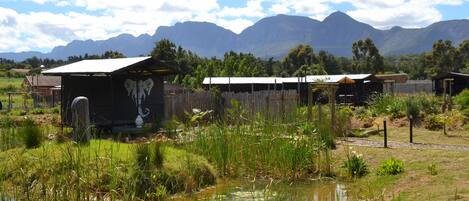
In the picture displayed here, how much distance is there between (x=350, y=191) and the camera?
912 cm

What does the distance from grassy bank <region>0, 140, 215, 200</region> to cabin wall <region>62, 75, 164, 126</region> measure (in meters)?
7.94

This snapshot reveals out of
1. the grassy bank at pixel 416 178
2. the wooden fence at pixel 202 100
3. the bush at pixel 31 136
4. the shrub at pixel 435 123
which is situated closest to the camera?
the grassy bank at pixel 416 178

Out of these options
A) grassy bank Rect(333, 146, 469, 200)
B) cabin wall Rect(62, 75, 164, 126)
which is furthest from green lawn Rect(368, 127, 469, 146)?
cabin wall Rect(62, 75, 164, 126)

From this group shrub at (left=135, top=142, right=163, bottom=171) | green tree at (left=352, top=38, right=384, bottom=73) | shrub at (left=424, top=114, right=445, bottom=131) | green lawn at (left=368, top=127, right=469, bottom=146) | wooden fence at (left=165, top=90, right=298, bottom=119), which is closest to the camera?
shrub at (left=135, top=142, right=163, bottom=171)

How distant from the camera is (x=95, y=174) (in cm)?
833

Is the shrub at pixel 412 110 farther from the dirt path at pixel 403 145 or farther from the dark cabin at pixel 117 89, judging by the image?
the dark cabin at pixel 117 89

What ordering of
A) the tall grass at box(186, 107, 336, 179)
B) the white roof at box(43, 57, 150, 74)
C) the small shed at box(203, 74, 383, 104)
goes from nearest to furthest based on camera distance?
1. the tall grass at box(186, 107, 336, 179)
2. the white roof at box(43, 57, 150, 74)
3. the small shed at box(203, 74, 383, 104)

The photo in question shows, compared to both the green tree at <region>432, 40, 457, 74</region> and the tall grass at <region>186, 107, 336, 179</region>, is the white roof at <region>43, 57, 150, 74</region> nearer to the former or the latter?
the tall grass at <region>186, 107, 336, 179</region>

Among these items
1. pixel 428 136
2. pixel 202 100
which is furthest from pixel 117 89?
pixel 428 136

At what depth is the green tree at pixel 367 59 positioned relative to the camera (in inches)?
2670

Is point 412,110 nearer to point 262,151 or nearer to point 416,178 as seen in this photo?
point 416,178

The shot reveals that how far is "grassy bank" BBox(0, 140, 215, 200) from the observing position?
643 centimetres

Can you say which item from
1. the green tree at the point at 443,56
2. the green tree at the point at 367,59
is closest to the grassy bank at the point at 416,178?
the green tree at the point at 443,56

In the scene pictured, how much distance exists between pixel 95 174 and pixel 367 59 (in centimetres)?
6367
